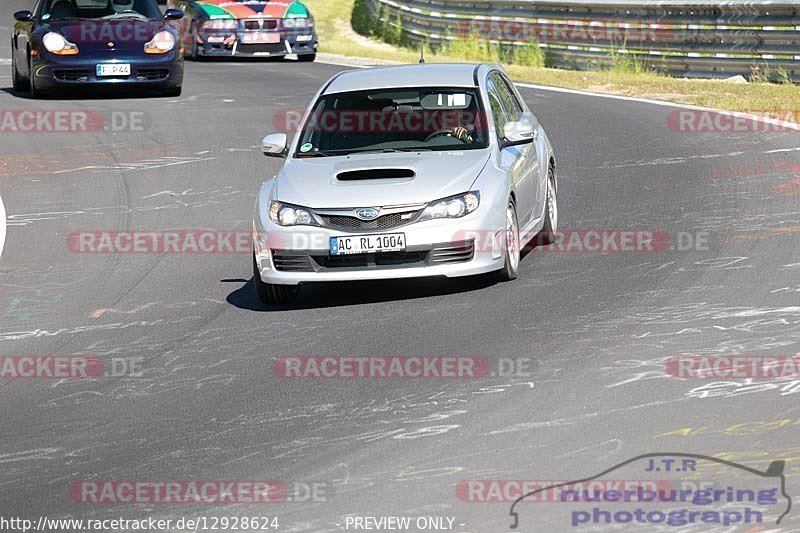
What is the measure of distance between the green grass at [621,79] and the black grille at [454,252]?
407 inches

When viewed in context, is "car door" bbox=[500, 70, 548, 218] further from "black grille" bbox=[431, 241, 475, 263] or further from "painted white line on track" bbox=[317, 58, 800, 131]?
"painted white line on track" bbox=[317, 58, 800, 131]

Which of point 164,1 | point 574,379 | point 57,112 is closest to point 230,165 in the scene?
point 57,112

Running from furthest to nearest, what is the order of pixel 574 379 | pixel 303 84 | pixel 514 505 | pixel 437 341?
pixel 303 84 < pixel 437 341 < pixel 574 379 < pixel 514 505

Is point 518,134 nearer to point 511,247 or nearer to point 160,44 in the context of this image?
point 511,247

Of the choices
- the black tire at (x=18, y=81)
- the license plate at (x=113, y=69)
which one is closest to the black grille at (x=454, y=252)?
the license plate at (x=113, y=69)

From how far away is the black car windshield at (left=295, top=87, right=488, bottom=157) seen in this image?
446 inches

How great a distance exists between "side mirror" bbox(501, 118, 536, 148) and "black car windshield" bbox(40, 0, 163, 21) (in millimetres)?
12185

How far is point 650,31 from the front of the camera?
2497 centimetres

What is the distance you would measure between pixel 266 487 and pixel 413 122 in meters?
5.28

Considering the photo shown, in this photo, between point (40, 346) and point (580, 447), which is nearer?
point (580, 447)

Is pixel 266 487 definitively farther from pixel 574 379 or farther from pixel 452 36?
pixel 452 36

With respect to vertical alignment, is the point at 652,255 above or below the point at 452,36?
above

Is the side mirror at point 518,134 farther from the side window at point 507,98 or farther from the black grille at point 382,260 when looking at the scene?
the black grille at point 382,260

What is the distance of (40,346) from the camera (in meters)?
9.78
